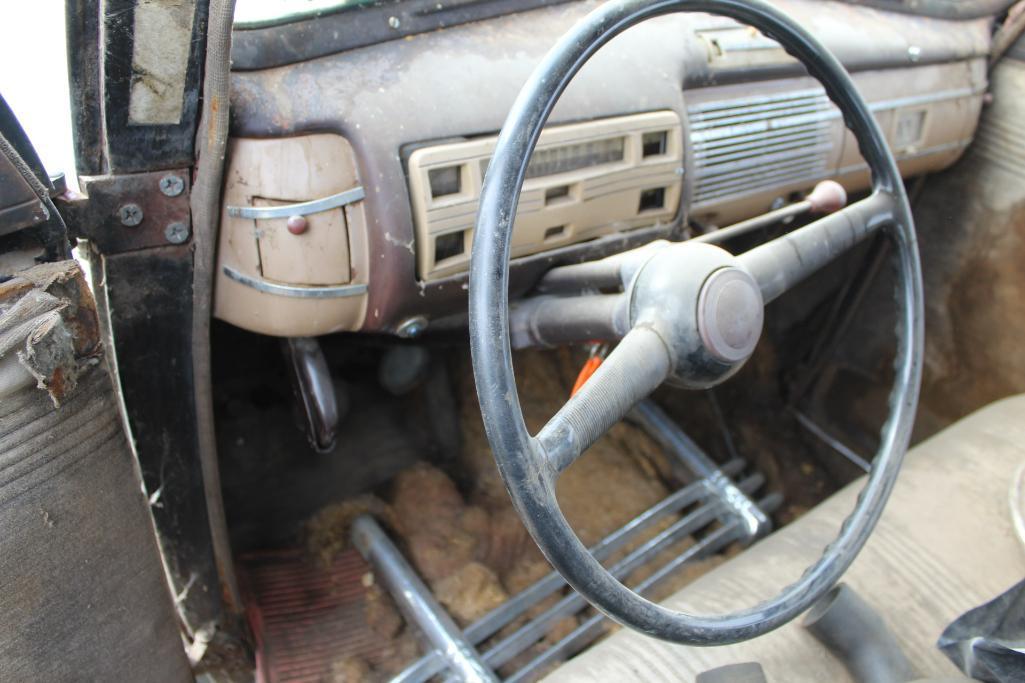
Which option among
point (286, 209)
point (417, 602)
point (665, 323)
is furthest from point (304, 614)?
point (665, 323)

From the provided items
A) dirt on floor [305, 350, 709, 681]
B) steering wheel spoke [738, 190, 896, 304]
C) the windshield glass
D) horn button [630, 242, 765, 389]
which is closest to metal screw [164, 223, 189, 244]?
the windshield glass

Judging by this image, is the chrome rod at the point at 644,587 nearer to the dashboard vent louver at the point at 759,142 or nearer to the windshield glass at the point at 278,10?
the dashboard vent louver at the point at 759,142

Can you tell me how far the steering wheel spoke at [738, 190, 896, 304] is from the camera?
953 mm

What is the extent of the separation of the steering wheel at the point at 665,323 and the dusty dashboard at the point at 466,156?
0.25m

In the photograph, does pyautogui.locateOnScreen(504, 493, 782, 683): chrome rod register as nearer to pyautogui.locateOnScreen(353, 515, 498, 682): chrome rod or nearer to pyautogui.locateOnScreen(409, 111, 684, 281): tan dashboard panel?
pyautogui.locateOnScreen(353, 515, 498, 682): chrome rod

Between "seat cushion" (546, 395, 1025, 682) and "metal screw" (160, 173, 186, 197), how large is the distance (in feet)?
2.42

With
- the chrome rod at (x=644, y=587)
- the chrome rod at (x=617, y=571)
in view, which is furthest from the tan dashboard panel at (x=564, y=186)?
the chrome rod at (x=644, y=587)

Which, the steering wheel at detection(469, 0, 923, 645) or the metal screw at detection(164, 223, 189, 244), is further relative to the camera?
the metal screw at detection(164, 223, 189, 244)

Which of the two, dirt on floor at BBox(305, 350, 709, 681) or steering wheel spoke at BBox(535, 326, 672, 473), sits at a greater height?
steering wheel spoke at BBox(535, 326, 672, 473)

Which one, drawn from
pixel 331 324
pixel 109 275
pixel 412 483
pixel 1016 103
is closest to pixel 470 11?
pixel 331 324

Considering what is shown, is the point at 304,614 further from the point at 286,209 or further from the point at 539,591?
the point at 286,209

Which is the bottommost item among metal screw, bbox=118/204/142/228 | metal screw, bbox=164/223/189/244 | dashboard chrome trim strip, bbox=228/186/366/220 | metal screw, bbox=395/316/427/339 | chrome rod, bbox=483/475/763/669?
chrome rod, bbox=483/475/763/669

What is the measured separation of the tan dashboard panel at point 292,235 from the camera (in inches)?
36.9

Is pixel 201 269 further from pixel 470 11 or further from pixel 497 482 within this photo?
pixel 497 482
